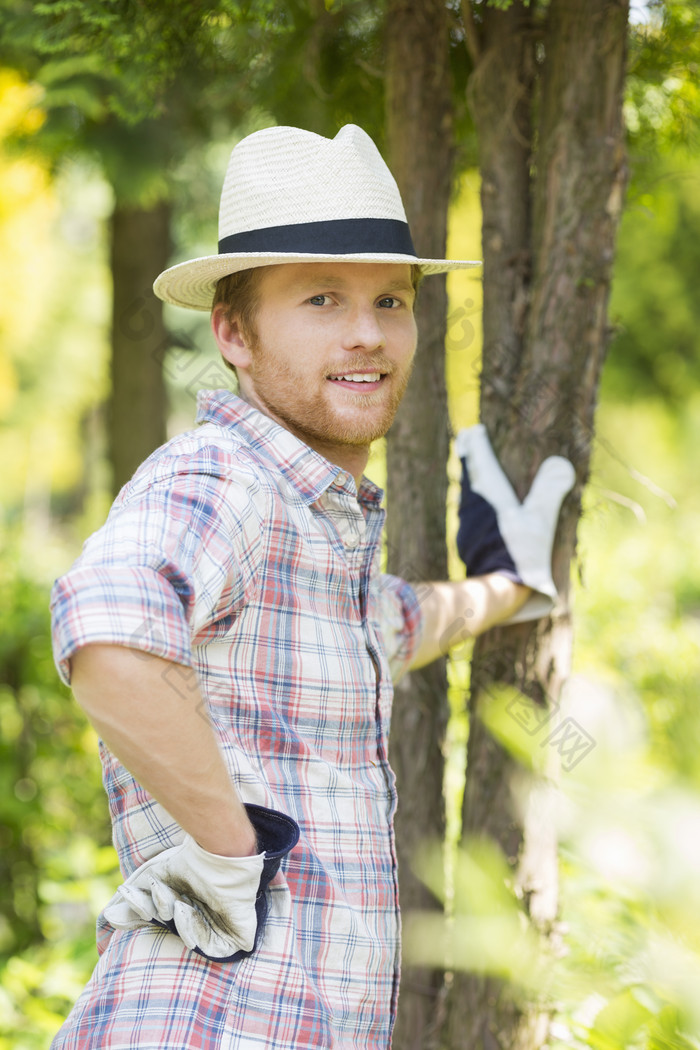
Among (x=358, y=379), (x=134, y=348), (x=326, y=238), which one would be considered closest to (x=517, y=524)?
(x=358, y=379)

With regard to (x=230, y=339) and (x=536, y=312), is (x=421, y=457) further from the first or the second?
(x=230, y=339)

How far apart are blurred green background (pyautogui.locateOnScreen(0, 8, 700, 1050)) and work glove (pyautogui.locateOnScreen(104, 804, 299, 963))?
1.04ft

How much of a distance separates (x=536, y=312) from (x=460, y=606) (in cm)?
81

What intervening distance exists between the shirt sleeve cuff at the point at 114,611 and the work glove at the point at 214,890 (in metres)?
0.36

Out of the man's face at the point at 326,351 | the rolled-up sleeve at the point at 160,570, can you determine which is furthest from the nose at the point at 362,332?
the rolled-up sleeve at the point at 160,570

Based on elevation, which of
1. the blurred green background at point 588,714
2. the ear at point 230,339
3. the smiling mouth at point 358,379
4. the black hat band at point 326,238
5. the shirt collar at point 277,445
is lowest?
the blurred green background at point 588,714

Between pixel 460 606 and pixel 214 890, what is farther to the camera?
pixel 460 606

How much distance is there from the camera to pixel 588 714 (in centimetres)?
89

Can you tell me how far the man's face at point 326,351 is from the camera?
1.79 meters

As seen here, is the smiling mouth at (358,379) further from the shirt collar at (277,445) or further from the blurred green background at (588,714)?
the blurred green background at (588,714)

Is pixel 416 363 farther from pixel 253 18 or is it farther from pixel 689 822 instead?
pixel 689 822

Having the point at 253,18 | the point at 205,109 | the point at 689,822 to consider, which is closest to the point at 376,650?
the point at 689,822

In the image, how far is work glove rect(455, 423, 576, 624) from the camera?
7.82 ft

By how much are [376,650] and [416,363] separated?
122 cm
